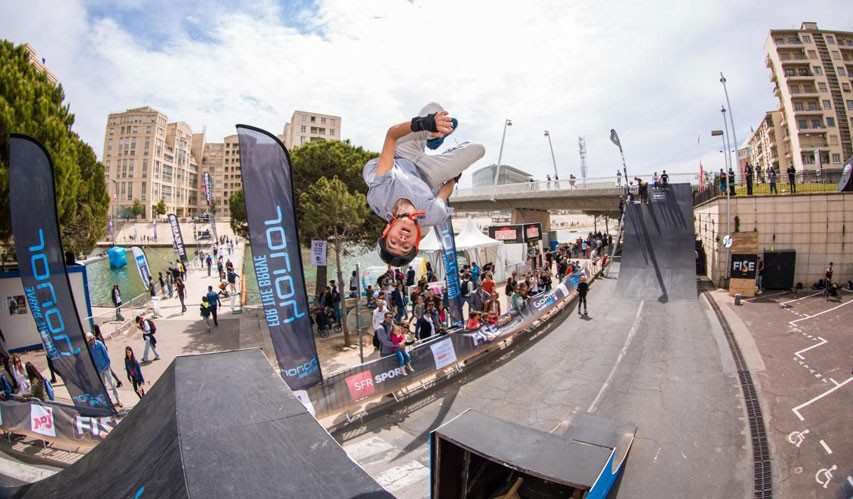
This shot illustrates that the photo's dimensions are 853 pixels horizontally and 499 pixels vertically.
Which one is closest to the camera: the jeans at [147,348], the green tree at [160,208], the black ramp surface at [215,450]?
the black ramp surface at [215,450]

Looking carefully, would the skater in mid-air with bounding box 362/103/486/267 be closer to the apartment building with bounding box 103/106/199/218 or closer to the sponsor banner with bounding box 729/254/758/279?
the sponsor banner with bounding box 729/254/758/279

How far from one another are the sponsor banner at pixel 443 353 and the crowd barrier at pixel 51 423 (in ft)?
24.1

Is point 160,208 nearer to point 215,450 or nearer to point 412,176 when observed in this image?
point 412,176

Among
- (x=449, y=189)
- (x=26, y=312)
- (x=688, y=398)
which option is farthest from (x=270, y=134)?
(x=26, y=312)

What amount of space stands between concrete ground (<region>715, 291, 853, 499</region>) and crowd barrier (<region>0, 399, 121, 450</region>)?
12.5m

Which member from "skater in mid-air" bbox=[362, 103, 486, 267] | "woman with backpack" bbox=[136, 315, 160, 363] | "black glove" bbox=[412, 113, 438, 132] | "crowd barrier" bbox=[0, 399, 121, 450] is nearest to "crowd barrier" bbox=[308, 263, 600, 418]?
"skater in mid-air" bbox=[362, 103, 486, 267]

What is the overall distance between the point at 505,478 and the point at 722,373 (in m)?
8.48

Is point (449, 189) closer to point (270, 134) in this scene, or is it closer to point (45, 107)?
point (270, 134)

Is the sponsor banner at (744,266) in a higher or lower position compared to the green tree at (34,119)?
lower

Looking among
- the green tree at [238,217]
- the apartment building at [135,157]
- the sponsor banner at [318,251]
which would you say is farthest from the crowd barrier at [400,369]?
the apartment building at [135,157]

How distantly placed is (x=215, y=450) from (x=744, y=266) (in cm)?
2221

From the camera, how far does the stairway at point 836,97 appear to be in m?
50.6

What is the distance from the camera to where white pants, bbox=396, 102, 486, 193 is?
7.91 meters

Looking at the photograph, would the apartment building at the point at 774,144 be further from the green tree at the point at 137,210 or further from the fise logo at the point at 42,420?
the green tree at the point at 137,210
